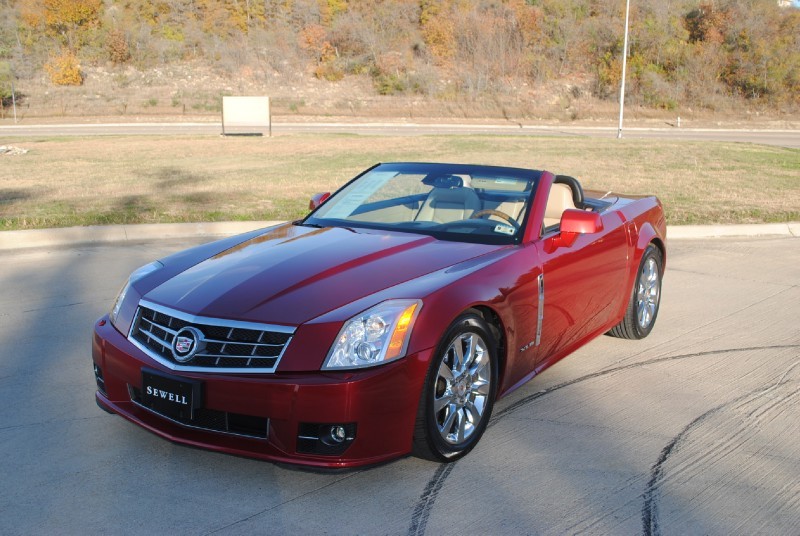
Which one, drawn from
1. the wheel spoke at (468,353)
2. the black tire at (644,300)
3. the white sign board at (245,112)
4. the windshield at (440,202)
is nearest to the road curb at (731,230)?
the black tire at (644,300)

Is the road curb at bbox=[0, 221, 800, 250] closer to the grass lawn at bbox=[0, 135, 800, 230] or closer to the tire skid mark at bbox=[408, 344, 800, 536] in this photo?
the grass lawn at bbox=[0, 135, 800, 230]

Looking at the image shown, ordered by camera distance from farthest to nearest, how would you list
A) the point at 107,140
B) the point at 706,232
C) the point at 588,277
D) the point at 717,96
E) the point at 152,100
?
the point at 717,96, the point at 152,100, the point at 107,140, the point at 706,232, the point at 588,277

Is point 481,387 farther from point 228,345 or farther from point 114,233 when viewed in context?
point 114,233

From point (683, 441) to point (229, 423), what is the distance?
241cm

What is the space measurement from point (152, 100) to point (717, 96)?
38.8 m

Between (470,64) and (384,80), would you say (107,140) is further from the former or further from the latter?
(470,64)

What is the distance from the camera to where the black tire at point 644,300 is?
6316 mm

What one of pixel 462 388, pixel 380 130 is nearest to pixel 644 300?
pixel 462 388

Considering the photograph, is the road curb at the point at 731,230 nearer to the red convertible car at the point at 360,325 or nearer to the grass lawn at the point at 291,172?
the grass lawn at the point at 291,172

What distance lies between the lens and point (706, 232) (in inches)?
468

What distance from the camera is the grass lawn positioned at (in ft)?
42.9

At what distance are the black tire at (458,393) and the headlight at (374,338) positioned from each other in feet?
0.68

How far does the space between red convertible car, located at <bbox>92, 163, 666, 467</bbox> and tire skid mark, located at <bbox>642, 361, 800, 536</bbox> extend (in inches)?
33.8

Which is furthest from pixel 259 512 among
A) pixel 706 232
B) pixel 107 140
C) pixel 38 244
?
pixel 107 140
